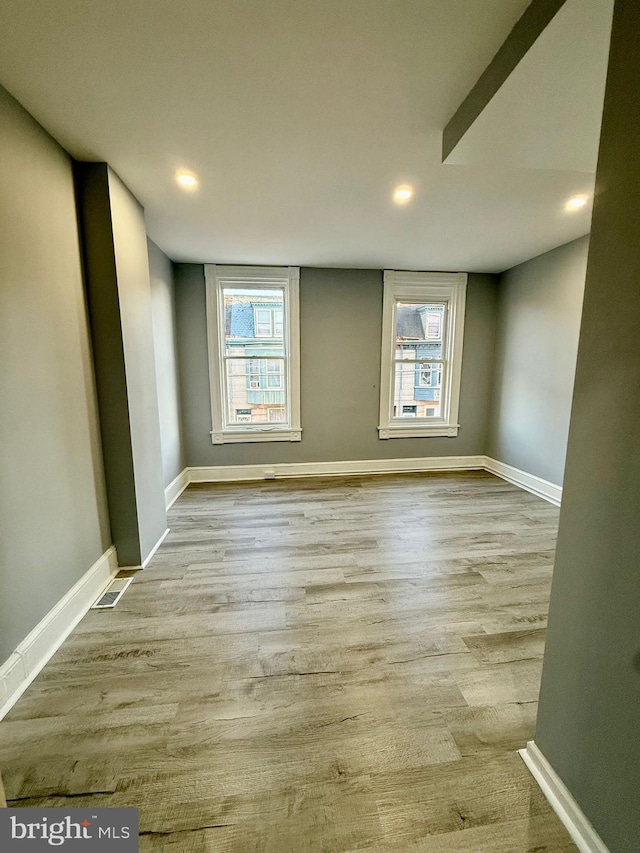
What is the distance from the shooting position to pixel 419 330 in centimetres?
405

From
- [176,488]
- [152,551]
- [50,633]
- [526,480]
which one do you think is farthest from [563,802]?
[176,488]

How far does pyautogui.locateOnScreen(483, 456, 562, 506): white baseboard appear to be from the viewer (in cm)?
322

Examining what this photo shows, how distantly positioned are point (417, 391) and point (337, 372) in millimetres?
1146

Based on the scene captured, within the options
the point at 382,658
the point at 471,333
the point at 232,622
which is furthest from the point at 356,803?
the point at 471,333

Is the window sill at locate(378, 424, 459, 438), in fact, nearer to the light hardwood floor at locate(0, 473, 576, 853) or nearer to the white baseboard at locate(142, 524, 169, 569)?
the light hardwood floor at locate(0, 473, 576, 853)

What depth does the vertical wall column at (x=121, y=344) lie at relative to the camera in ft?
5.90

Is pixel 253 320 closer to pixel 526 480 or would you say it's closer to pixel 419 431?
pixel 419 431

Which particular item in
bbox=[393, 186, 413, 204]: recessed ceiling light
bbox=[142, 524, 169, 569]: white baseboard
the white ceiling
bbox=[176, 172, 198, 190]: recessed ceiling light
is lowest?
bbox=[142, 524, 169, 569]: white baseboard

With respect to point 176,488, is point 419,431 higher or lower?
higher

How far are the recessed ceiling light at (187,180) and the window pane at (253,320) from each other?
5.51 feet

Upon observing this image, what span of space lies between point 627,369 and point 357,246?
283cm

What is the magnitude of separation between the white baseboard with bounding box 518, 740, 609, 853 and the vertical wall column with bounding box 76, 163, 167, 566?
7.28ft

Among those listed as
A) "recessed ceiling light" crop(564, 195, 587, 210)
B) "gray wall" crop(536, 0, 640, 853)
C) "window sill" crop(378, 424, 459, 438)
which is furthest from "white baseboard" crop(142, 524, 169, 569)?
"recessed ceiling light" crop(564, 195, 587, 210)

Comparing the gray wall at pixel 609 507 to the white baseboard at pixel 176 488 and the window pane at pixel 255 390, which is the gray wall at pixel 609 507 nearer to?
the white baseboard at pixel 176 488
